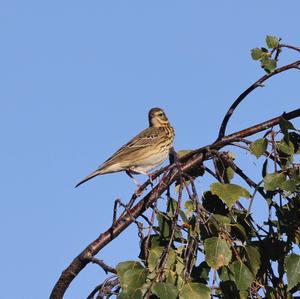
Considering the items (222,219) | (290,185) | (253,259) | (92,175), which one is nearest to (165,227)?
(222,219)

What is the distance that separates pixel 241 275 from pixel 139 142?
9.39 m

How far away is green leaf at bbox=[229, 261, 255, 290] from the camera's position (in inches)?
184

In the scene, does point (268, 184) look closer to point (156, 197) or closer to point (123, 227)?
point (156, 197)

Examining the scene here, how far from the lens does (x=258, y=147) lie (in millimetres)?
5109

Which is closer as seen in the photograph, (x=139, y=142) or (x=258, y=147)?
(x=258, y=147)

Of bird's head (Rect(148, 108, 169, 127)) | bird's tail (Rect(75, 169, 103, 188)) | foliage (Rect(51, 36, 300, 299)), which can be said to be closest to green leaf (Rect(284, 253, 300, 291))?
foliage (Rect(51, 36, 300, 299))

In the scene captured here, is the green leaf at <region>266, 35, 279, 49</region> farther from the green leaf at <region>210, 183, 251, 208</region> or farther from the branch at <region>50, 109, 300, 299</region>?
the green leaf at <region>210, 183, 251, 208</region>

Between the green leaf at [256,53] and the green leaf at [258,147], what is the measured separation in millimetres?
711

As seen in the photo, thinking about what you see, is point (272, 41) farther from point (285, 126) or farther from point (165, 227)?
point (165, 227)

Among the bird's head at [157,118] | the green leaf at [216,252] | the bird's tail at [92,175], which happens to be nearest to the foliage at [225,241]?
the green leaf at [216,252]

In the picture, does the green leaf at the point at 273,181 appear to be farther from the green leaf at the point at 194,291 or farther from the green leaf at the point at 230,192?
the green leaf at the point at 194,291

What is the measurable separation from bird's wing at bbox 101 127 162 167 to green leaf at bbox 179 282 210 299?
8701 mm

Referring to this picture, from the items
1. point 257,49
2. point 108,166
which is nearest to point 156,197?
point 257,49

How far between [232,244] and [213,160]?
86 centimetres
